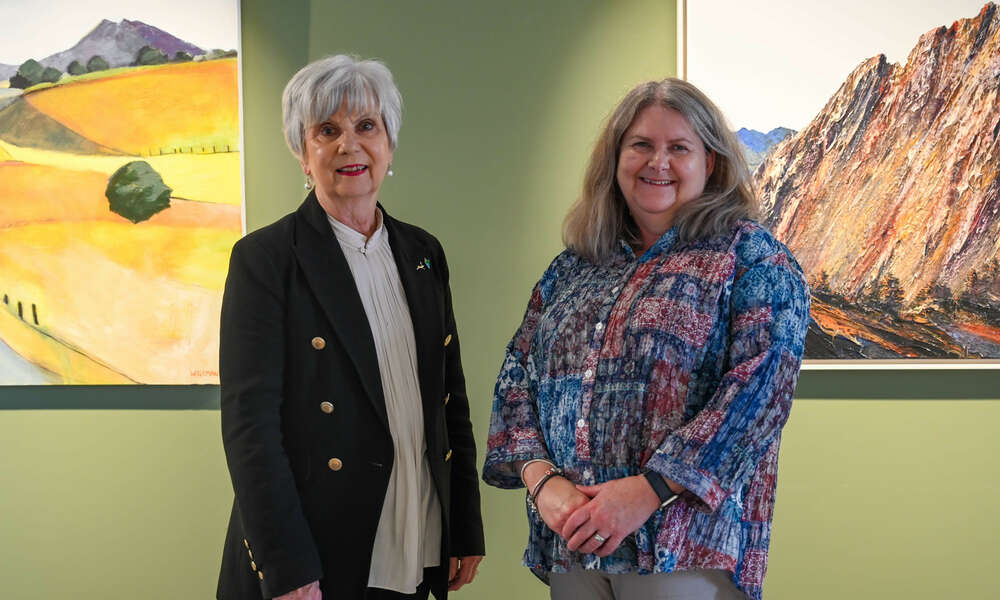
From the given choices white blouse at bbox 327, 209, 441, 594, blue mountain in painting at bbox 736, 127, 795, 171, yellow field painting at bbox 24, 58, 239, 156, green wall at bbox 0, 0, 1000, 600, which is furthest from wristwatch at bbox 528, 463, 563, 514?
yellow field painting at bbox 24, 58, 239, 156

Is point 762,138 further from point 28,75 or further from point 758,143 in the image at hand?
point 28,75

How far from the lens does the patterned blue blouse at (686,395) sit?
121 centimetres

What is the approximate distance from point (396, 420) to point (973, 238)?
A: 171 cm

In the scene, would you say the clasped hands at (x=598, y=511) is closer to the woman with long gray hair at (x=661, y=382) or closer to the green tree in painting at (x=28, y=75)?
the woman with long gray hair at (x=661, y=382)

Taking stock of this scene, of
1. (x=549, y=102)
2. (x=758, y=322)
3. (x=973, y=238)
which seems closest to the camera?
(x=758, y=322)

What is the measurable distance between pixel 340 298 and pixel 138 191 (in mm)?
1272

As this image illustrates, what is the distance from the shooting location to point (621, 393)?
1.30 meters

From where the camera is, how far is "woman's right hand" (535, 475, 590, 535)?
1277 millimetres

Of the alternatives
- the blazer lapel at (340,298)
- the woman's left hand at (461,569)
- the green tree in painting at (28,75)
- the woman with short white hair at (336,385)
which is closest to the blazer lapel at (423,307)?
the woman with short white hair at (336,385)

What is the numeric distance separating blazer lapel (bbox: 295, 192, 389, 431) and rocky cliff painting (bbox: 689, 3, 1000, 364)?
135 centimetres

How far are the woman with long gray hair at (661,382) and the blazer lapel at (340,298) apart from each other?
25 centimetres

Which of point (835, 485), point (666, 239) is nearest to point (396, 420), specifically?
point (666, 239)

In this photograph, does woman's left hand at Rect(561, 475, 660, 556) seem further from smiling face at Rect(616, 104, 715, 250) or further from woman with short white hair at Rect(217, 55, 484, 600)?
smiling face at Rect(616, 104, 715, 250)

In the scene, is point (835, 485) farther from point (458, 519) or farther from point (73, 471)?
point (73, 471)
